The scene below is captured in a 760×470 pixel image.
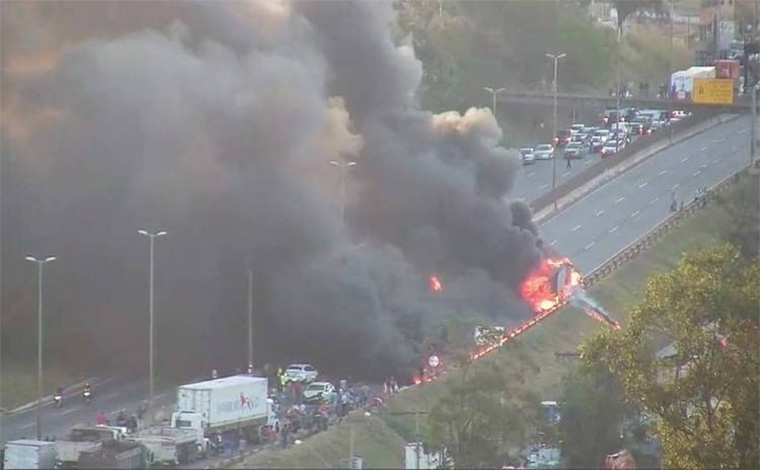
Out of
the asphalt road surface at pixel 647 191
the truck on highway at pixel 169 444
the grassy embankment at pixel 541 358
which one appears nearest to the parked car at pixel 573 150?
the asphalt road surface at pixel 647 191

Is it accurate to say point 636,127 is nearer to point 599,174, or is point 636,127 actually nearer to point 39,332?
point 599,174

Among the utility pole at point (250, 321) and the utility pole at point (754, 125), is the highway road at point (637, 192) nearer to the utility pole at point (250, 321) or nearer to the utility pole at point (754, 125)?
the utility pole at point (754, 125)

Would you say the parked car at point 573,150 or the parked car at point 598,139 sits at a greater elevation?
the parked car at point 598,139

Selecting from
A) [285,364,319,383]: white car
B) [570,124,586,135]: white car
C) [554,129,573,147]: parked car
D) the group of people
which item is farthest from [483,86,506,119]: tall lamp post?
the group of people

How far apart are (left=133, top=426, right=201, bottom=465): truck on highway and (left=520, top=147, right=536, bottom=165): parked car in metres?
5.18

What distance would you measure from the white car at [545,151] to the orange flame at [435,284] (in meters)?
1.45

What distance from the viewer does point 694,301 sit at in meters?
7.96

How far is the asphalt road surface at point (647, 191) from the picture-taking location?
12.2m

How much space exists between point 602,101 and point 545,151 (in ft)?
2.36

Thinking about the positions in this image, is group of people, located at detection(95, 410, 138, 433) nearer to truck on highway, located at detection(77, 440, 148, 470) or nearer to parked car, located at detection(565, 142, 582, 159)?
truck on highway, located at detection(77, 440, 148, 470)

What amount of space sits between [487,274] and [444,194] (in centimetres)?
98

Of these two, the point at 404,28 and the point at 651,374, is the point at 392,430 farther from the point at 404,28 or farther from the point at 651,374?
the point at 404,28

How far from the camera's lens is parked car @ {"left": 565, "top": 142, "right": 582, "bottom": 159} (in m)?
12.7

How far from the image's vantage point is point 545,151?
1291cm
